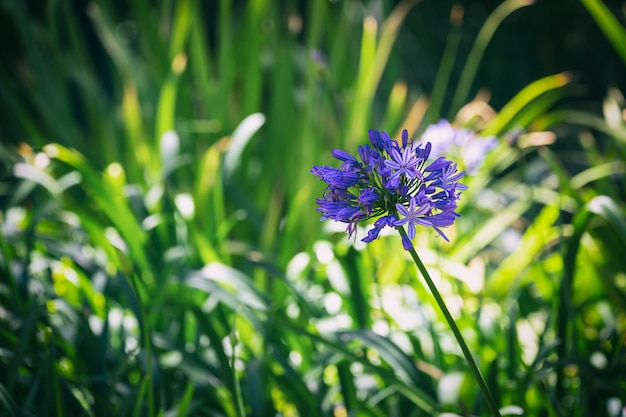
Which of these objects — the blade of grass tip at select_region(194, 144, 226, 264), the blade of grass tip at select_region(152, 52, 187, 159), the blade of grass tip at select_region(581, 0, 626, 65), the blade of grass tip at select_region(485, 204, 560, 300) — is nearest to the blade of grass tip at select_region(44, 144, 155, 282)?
the blade of grass tip at select_region(194, 144, 226, 264)

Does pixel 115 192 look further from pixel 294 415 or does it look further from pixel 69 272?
pixel 294 415

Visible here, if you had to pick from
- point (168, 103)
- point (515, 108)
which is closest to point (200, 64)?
point (168, 103)

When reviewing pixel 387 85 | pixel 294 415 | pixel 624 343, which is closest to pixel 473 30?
pixel 387 85

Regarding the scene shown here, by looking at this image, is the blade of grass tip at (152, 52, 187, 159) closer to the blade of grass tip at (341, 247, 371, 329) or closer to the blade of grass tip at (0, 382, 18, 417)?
the blade of grass tip at (341, 247, 371, 329)

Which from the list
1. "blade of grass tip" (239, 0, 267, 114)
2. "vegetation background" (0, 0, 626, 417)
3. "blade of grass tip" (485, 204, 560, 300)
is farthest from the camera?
"blade of grass tip" (239, 0, 267, 114)

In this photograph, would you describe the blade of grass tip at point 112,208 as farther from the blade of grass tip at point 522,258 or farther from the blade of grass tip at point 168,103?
the blade of grass tip at point 522,258

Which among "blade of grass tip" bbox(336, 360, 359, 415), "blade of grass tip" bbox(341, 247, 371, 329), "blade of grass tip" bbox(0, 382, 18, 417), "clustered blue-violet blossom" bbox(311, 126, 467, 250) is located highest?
"blade of grass tip" bbox(341, 247, 371, 329)
